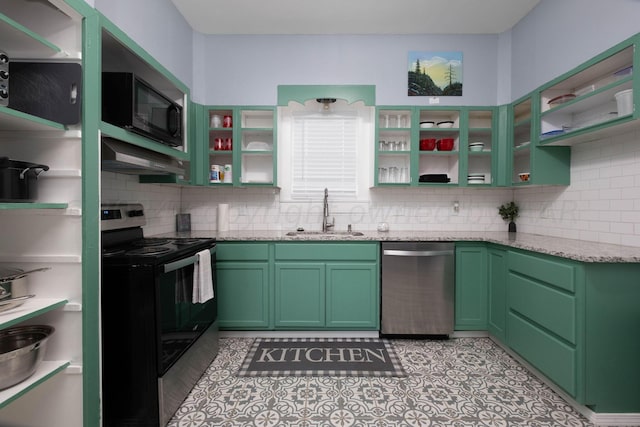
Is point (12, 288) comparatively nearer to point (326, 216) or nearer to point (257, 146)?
point (257, 146)

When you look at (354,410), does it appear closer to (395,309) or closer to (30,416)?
(395,309)

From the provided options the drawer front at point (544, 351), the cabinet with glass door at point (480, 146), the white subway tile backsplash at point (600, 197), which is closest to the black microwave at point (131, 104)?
the cabinet with glass door at point (480, 146)

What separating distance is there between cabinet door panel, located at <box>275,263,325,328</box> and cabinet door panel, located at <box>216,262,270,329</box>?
126mm

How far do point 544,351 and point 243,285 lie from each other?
242cm

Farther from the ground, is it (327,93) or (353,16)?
(353,16)

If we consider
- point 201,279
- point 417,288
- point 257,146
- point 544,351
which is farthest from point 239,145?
point 544,351

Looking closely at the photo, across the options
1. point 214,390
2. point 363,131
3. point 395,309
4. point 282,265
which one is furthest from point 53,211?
point 363,131

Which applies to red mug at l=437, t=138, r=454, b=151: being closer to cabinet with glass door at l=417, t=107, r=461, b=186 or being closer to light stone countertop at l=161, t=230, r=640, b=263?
cabinet with glass door at l=417, t=107, r=461, b=186

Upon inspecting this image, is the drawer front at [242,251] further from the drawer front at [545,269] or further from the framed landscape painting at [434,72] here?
the framed landscape painting at [434,72]

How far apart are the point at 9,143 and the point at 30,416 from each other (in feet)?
4.27

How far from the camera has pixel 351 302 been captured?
2918mm

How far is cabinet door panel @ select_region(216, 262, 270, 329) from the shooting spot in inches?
114

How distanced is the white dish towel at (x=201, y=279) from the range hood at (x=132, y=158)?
0.68 m

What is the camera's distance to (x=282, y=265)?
2.90 m
